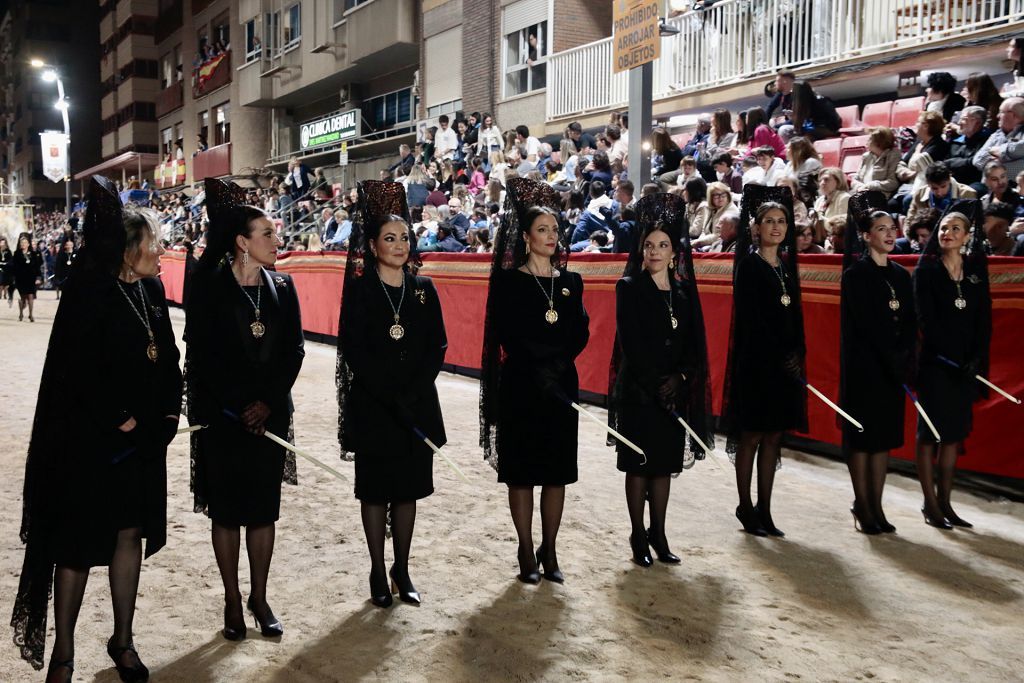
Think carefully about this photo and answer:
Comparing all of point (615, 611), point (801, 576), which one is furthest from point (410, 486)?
point (801, 576)

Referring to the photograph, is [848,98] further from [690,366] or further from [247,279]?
[247,279]

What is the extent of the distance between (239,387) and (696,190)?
721 centimetres

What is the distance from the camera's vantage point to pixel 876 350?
5348mm

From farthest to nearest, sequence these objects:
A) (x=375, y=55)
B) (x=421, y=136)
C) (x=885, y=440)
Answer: (x=375, y=55) < (x=421, y=136) < (x=885, y=440)

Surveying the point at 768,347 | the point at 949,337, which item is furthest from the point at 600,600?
the point at 949,337

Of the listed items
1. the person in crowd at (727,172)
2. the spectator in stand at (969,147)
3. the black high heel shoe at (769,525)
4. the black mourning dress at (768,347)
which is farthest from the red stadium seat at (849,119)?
the black high heel shoe at (769,525)

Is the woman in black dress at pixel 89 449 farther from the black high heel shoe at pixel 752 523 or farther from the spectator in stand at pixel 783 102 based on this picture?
the spectator in stand at pixel 783 102

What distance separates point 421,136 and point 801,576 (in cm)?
1882

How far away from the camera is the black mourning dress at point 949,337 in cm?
546

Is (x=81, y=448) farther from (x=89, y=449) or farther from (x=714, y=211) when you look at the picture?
(x=714, y=211)

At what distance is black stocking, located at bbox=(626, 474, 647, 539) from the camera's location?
194 inches

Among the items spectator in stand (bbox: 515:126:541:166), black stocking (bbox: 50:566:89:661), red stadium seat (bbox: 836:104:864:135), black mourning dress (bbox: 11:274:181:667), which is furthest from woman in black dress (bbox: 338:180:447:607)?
spectator in stand (bbox: 515:126:541:166)

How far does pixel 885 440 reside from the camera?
17.6ft

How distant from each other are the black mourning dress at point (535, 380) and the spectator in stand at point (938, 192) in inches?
169
